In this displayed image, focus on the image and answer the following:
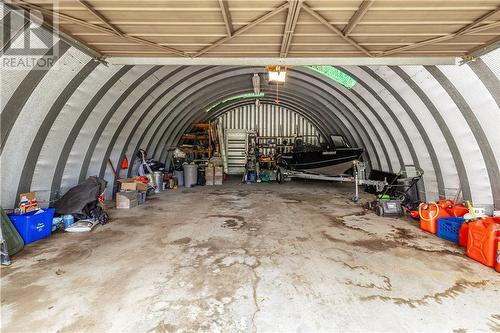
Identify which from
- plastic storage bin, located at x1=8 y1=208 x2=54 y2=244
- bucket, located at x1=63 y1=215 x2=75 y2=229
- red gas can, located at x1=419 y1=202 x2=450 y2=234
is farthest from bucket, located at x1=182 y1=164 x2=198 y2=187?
red gas can, located at x1=419 y1=202 x2=450 y2=234

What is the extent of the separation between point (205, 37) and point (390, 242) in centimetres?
402

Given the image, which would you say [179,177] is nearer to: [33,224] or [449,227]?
[33,224]

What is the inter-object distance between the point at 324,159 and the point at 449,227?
532 cm

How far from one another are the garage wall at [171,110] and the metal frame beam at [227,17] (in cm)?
225

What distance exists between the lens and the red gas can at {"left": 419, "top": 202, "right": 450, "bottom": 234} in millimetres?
4480

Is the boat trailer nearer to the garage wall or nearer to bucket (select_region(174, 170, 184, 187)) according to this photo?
the garage wall

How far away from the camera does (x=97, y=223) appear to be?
4.77m

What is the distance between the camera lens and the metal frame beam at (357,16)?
2658 millimetres

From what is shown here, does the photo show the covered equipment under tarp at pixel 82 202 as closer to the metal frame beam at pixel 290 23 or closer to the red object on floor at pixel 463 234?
the metal frame beam at pixel 290 23

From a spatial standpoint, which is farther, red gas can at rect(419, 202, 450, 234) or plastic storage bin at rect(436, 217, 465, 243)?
red gas can at rect(419, 202, 450, 234)

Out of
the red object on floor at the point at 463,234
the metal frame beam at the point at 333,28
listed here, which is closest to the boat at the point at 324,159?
the red object on floor at the point at 463,234

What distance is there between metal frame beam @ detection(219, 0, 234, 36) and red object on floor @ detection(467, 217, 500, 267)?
13.2 ft

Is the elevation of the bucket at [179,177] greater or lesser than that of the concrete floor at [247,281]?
greater

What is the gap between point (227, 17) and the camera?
2.91m
